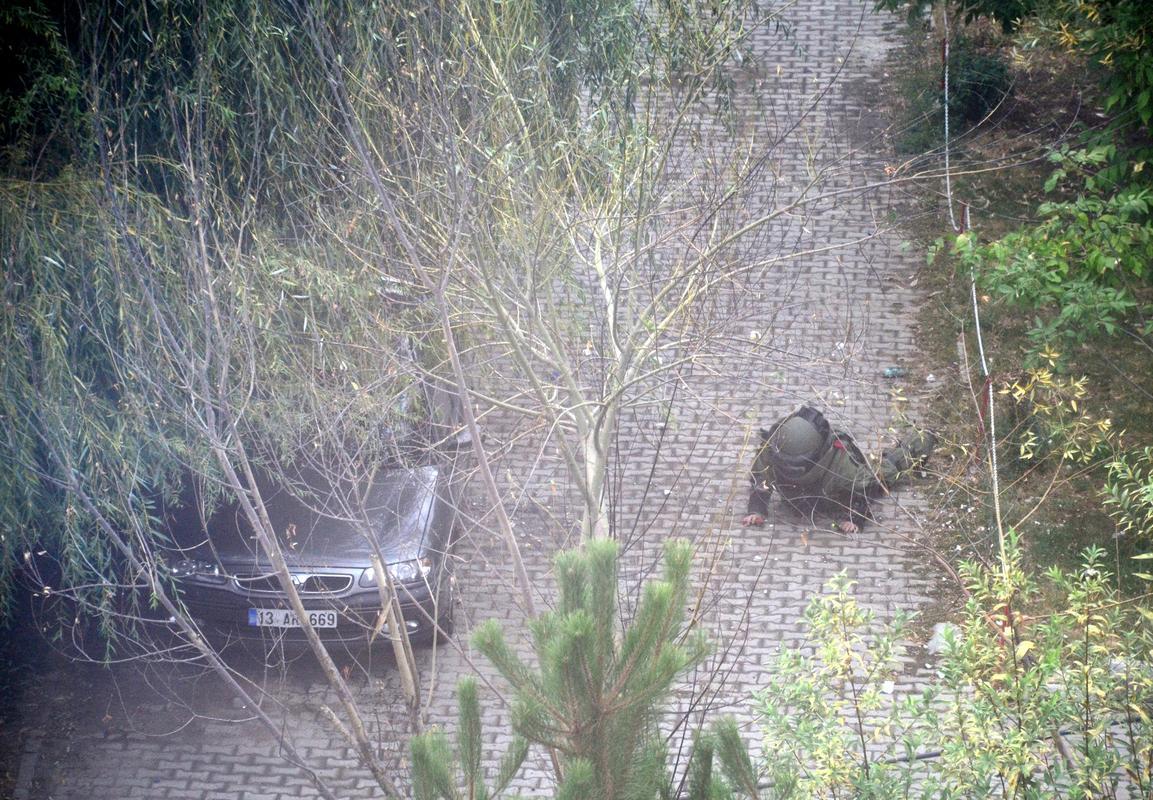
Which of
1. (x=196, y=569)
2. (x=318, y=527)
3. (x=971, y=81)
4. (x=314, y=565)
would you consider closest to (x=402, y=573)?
(x=314, y=565)

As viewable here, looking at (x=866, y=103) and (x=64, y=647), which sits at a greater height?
(x=866, y=103)

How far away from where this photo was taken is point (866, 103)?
17.7 m

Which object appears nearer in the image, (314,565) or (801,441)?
(314,565)

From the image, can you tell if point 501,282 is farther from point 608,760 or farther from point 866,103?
point 866,103

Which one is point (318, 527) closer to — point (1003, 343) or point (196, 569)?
point (196, 569)

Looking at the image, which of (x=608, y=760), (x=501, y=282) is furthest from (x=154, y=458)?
(x=608, y=760)

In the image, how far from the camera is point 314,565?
8914 millimetres

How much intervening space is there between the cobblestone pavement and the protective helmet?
0.29m

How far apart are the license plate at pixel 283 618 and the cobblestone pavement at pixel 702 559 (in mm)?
528

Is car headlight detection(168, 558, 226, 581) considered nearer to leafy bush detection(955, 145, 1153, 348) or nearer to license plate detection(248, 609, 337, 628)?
license plate detection(248, 609, 337, 628)

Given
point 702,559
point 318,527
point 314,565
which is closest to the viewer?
point 314,565

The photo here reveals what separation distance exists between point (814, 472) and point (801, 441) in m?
0.36

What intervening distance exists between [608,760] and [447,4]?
5964mm

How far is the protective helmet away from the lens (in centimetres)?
1087
